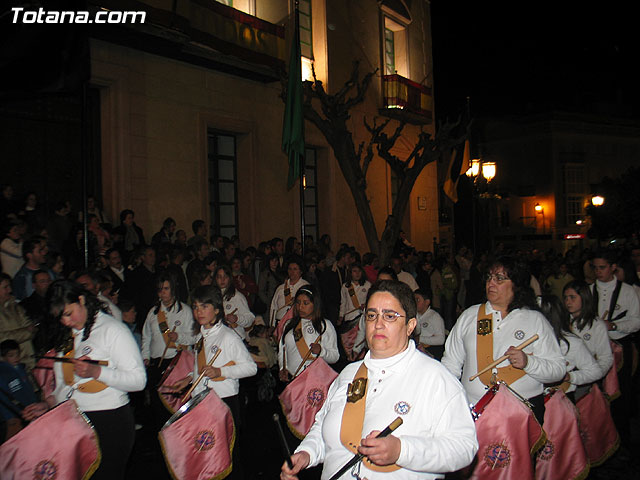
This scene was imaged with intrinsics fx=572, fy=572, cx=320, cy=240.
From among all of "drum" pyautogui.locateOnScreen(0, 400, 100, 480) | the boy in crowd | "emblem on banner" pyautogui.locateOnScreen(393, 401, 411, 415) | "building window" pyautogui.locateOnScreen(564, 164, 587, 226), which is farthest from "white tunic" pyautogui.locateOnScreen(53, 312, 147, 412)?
"building window" pyautogui.locateOnScreen(564, 164, 587, 226)

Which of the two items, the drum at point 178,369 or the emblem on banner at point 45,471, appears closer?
the emblem on banner at point 45,471

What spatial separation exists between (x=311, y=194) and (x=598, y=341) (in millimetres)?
13748

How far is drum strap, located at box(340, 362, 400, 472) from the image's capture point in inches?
112

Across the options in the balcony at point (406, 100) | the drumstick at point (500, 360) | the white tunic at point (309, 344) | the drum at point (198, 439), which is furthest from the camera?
the balcony at point (406, 100)

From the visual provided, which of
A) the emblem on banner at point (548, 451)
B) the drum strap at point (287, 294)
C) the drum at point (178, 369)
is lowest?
the emblem on banner at point (548, 451)

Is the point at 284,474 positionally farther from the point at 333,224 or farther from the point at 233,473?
the point at 333,224

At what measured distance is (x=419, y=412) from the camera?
2.76 m

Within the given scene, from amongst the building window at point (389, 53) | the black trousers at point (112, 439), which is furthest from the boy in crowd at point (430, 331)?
the building window at point (389, 53)

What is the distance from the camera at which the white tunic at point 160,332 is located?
6.44 meters

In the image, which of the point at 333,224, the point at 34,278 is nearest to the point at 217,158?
the point at 333,224

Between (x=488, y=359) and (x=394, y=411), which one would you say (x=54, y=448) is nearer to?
(x=394, y=411)

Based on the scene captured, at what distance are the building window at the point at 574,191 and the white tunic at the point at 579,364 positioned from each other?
40.6m

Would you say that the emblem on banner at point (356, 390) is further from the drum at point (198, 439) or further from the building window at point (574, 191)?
the building window at point (574, 191)

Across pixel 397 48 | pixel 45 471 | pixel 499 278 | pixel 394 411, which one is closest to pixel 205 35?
pixel 499 278
